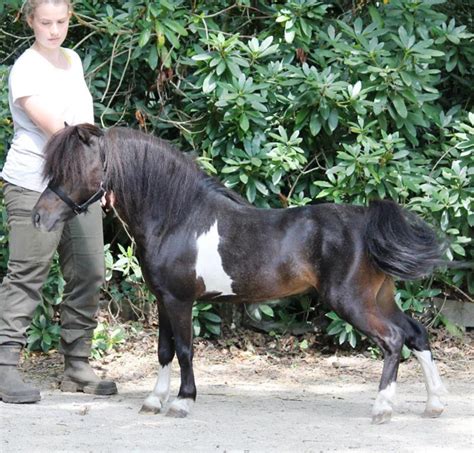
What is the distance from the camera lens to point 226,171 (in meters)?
6.53

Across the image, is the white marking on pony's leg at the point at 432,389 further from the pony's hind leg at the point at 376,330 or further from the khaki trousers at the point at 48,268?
the khaki trousers at the point at 48,268

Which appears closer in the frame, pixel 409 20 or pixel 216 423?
pixel 216 423

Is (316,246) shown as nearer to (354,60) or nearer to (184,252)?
(184,252)

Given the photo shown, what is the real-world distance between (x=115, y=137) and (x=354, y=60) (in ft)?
6.83

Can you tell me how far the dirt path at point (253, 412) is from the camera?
464cm

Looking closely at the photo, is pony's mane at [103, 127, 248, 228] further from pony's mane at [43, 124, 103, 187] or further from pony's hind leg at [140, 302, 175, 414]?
pony's hind leg at [140, 302, 175, 414]

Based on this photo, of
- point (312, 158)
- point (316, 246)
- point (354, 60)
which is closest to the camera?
point (316, 246)

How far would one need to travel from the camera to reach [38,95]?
5.21 m

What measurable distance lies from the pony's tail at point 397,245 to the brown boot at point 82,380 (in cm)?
182

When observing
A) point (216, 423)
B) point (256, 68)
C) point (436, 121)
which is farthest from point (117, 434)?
point (436, 121)

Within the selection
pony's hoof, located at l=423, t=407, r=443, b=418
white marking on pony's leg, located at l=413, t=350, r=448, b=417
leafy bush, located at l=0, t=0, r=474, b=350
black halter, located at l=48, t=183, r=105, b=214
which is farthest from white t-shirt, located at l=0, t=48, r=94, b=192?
pony's hoof, located at l=423, t=407, r=443, b=418

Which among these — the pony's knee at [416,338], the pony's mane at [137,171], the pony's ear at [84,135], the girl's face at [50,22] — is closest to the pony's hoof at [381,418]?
the pony's knee at [416,338]

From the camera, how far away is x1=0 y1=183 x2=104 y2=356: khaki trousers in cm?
544

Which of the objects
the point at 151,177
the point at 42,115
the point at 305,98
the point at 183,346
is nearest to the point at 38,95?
the point at 42,115
